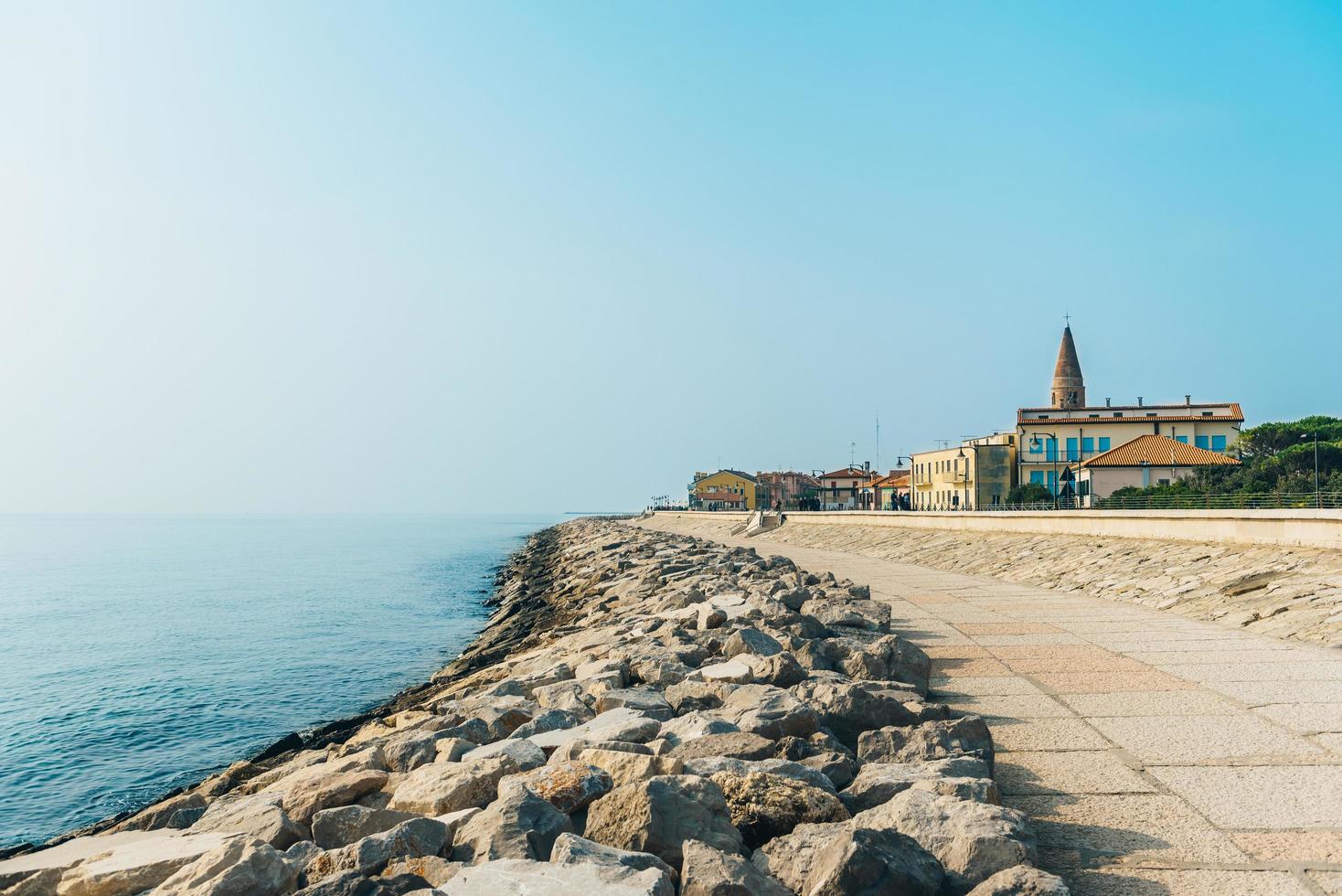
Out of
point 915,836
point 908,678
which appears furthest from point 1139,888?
point 908,678

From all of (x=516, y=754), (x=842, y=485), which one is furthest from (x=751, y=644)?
(x=842, y=485)

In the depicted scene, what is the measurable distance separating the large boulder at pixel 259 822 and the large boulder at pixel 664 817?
1282 mm

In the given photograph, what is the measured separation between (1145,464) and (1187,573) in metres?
36.9

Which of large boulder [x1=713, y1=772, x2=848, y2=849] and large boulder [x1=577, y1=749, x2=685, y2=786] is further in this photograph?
large boulder [x1=577, y1=749, x2=685, y2=786]

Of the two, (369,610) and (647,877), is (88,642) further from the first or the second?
(647,877)

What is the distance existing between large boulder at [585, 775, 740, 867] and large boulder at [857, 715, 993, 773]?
3.60 ft

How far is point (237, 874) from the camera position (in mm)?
3104

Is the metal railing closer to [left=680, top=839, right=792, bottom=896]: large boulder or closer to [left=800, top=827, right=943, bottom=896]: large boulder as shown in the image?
[left=800, top=827, right=943, bottom=896]: large boulder

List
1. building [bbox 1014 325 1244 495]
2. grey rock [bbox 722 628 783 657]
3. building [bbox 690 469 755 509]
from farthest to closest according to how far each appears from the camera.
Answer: building [bbox 690 469 755 509]
building [bbox 1014 325 1244 495]
grey rock [bbox 722 628 783 657]

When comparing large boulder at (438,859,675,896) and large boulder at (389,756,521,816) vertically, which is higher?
large boulder at (438,859,675,896)

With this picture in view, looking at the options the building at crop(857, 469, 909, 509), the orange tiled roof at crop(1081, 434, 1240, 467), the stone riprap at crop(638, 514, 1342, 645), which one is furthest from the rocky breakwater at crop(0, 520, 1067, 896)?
the building at crop(857, 469, 909, 509)

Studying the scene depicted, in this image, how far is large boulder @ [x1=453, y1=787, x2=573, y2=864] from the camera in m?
3.23

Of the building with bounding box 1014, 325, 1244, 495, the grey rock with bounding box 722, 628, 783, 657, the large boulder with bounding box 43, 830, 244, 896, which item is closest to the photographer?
the large boulder with bounding box 43, 830, 244, 896

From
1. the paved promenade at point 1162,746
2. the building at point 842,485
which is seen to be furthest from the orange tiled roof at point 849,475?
the paved promenade at point 1162,746
